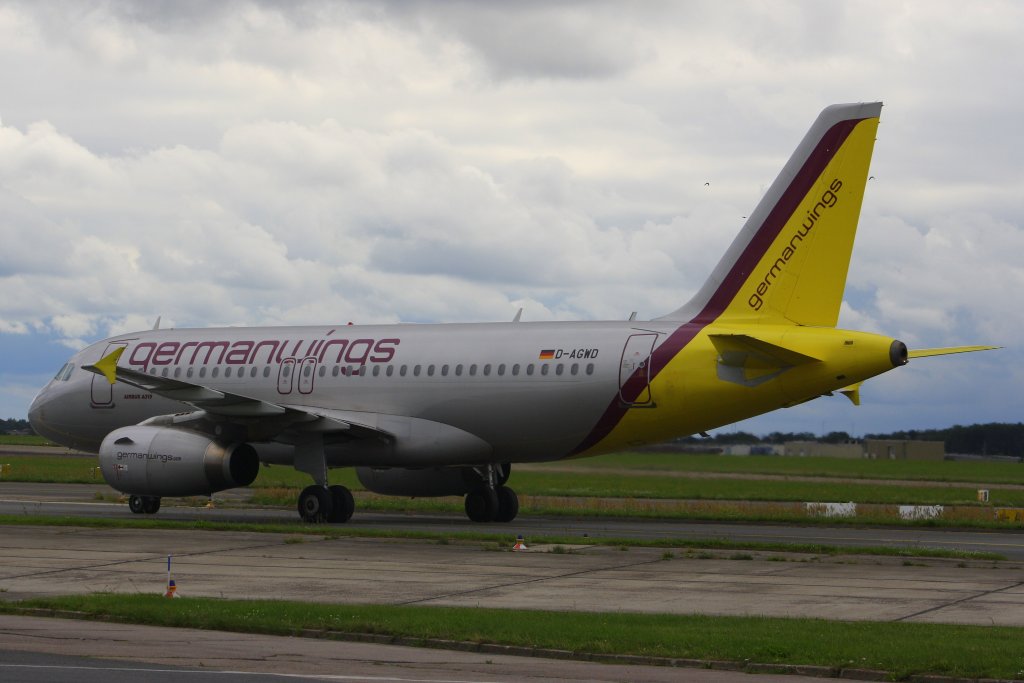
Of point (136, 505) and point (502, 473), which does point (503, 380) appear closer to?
point (502, 473)

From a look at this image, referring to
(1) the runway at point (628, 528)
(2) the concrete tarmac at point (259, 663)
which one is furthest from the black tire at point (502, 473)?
(2) the concrete tarmac at point (259, 663)

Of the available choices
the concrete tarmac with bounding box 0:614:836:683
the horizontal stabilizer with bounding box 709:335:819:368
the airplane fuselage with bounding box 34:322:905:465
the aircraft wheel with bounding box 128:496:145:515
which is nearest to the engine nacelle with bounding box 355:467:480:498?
the airplane fuselage with bounding box 34:322:905:465

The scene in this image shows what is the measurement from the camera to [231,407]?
103 feet

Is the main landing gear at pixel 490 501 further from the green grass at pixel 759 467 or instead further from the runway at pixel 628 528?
the green grass at pixel 759 467

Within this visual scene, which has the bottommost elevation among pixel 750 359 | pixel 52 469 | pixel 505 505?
pixel 505 505

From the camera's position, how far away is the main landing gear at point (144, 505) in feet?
116

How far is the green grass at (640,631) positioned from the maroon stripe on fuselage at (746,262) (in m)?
13.3

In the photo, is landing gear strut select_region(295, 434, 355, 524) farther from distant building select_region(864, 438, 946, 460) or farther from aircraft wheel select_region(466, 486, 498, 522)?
distant building select_region(864, 438, 946, 460)

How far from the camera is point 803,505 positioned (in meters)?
42.9

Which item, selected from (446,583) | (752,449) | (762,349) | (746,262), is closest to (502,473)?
(746,262)

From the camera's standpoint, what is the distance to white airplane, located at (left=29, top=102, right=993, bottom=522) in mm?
29438

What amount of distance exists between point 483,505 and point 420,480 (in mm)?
2061

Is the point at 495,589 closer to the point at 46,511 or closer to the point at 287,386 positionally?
the point at 287,386

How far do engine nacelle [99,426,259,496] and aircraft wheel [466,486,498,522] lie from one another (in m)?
5.33
